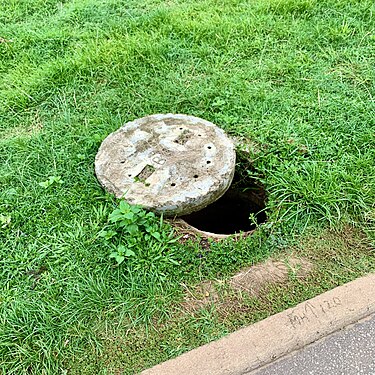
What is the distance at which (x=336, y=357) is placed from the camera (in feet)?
7.19

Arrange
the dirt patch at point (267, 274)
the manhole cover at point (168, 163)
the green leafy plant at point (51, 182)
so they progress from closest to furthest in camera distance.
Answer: the dirt patch at point (267, 274), the manhole cover at point (168, 163), the green leafy plant at point (51, 182)

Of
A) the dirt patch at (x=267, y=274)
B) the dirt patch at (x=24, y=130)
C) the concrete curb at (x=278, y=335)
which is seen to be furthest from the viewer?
the dirt patch at (x=24, y=130)

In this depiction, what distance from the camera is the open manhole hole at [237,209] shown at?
10.2ft

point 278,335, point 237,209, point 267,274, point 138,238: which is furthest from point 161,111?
point 278,335

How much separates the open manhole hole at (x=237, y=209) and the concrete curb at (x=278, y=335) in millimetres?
756

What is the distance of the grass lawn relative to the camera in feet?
7.59

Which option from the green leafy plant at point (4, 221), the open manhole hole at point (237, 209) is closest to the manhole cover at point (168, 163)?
the open manhole hole at point (237, 209)

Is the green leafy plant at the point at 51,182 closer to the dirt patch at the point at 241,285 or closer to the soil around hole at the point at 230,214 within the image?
the soil around hole at the point at 230,214

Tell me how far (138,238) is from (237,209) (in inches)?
40.8

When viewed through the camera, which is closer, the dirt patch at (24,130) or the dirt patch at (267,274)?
the dirt patch at (267,274)

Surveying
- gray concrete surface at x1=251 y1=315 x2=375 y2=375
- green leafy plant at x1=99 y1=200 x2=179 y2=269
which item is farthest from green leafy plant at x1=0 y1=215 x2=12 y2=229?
gray concrete surface at x1=251 y1=315 x2=375 y2=375

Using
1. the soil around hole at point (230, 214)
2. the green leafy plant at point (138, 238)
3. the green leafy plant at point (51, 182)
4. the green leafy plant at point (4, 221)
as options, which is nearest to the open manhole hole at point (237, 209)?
the soil around hole at point (230, 214)

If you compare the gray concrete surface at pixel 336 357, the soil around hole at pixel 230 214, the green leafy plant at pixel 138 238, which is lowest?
the soil around hole at pixel 230 214

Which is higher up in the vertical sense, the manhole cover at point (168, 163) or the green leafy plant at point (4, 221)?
the manhole cover at point (168, 163)
